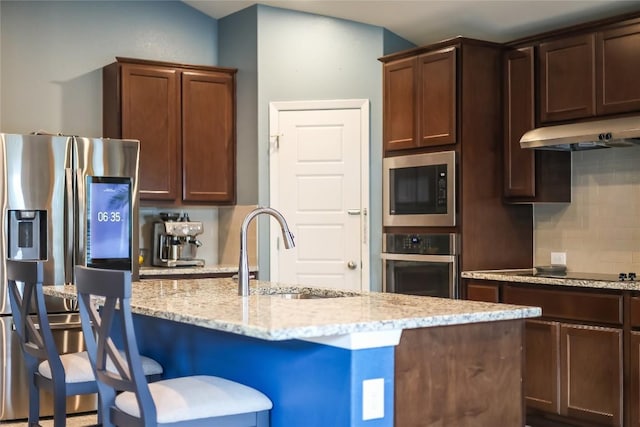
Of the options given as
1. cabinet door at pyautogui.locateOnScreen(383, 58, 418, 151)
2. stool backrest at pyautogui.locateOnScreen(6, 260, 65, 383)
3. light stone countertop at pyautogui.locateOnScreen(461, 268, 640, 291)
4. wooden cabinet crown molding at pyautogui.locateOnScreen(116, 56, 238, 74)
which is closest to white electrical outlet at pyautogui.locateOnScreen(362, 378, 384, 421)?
stool backrest at pyautogui.locateOnScreen(6, 260, 65, 383)

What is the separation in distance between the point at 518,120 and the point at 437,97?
1.73ft

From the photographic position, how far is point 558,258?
5.15 metres

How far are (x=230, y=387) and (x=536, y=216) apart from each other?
10.8ft

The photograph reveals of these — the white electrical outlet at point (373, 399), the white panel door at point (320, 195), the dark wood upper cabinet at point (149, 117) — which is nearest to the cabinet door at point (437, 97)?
the white panel door at point (320, 195)

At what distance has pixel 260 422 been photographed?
2.54 metres

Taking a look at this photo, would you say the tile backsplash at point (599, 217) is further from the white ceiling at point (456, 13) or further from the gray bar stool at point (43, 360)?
the gray bar stool at point (43, 360)

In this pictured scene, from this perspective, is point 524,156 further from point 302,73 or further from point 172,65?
point 172,65

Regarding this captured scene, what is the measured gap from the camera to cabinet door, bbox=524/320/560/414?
14.5ft

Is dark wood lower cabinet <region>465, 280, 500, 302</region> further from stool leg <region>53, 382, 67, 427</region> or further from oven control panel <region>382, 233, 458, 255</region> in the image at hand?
stool leg <region>53, 382, 67, 427</region>

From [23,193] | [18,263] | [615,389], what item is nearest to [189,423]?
[18,263]

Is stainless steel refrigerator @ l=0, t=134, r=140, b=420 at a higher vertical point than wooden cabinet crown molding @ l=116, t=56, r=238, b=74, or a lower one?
lower


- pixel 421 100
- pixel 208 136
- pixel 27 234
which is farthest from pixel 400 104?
pixel 27 234

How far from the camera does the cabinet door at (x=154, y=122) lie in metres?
5.55

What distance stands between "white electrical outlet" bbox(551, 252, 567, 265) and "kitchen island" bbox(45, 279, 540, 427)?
2.47 m
